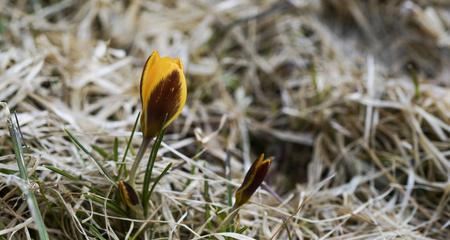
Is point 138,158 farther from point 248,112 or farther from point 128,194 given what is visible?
point 248,112

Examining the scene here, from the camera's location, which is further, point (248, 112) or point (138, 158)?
point (248, 112)

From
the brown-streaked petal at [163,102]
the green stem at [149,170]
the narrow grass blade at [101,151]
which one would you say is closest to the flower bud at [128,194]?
the green stem at [149,170]

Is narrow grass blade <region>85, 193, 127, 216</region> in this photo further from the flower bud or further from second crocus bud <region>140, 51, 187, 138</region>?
second crocus bud <region>140, 51, 187, 138</region>

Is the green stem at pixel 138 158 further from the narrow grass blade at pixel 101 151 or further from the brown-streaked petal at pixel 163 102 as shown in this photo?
the narrow grass blade at pixel 101 151

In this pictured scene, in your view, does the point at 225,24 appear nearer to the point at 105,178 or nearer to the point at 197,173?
the point at 197,173

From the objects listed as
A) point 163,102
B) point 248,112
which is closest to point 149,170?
point 163,102
